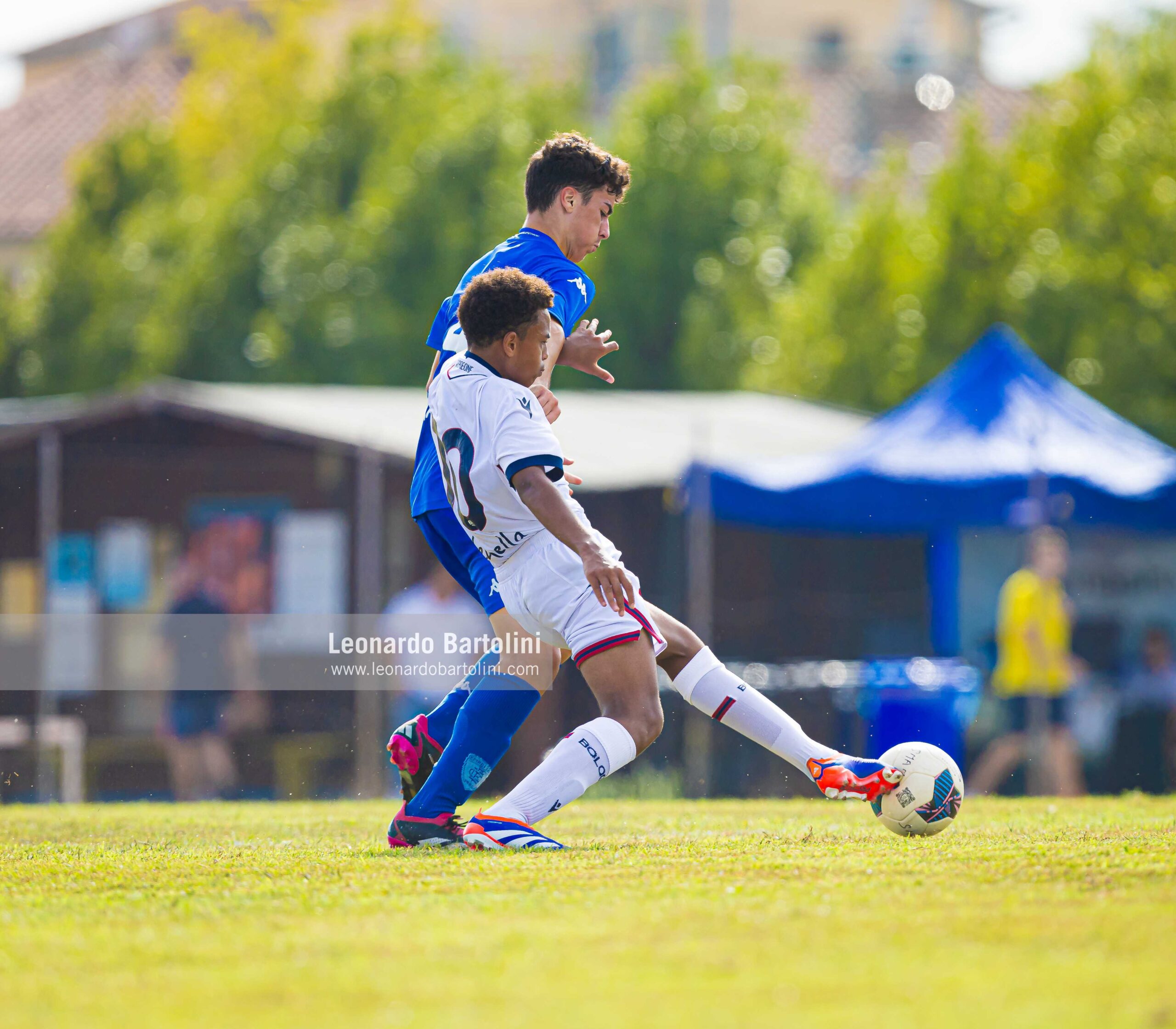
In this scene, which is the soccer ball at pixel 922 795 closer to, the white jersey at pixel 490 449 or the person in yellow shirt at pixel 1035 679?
the white jersey at pixel 490 449

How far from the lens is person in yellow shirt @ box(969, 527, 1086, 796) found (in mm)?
12586

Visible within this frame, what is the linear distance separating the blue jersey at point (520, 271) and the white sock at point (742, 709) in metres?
0.95

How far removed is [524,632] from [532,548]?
0.32 meters

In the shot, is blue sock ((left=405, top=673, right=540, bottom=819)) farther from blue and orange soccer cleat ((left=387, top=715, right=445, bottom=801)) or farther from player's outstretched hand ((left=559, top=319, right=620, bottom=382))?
player's outstretched hand ((left=559, top=319, right=620, bottom=382))

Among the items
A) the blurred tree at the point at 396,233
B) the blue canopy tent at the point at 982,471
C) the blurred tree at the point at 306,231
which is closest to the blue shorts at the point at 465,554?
the blue canopy tent at the point at 982,471

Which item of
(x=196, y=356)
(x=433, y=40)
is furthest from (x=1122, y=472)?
(x=433, y=40)

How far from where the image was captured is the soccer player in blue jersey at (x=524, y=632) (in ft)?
18.2

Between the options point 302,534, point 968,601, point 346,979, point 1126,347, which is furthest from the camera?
point 1126,347

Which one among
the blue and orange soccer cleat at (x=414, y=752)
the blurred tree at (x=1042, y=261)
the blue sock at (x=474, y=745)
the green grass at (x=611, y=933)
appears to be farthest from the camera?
the blurred tree at (x=1042, y=261)

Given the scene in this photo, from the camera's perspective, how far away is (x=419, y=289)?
26234 millimetres

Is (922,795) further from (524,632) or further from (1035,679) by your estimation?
(1035,679)

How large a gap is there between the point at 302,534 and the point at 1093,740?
628 cm

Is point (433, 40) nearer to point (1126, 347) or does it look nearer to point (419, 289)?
point (419, 289)

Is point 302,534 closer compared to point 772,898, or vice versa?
point 772,898
